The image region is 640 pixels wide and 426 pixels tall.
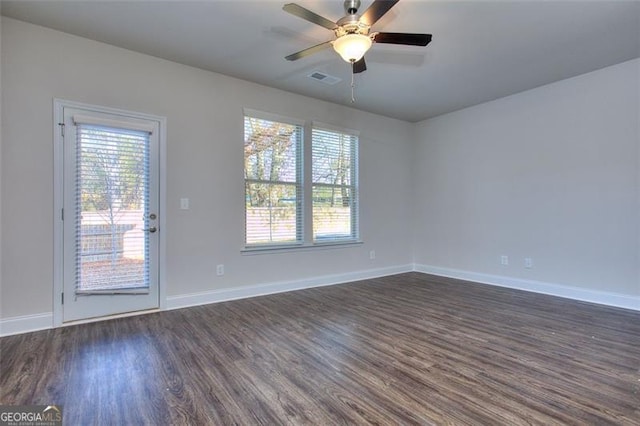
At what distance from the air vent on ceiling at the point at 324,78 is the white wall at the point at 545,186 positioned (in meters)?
2.38

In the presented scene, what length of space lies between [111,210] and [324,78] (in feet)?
9.16

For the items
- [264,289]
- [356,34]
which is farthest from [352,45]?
[264,289]

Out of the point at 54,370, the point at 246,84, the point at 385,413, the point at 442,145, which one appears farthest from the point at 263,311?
the point at 442,145

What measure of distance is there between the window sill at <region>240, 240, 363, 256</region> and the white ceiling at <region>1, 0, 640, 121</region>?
84.1 inches

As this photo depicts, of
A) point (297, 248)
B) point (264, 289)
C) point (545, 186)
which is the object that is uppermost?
point (545, 186)

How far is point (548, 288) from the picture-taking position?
13.8 ft

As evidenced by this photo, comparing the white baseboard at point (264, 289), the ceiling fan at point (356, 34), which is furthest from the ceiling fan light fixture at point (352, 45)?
the white baseboard at point (264, 289)

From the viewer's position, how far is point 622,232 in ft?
11.9

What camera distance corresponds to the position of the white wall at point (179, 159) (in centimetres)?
285

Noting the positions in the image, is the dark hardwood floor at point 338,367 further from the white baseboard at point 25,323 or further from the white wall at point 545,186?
the white wall at point 545,186

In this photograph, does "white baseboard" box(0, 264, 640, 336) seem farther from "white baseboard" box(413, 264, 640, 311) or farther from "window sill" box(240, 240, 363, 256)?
"window sill" box(240, 240, 363, 256)

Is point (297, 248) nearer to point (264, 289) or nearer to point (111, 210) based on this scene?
point (264, 289)

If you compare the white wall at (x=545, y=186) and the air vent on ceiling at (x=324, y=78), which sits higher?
the air vent on ceiling at (x=324, y=78)

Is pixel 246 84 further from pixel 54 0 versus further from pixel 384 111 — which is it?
pixel 384 111
